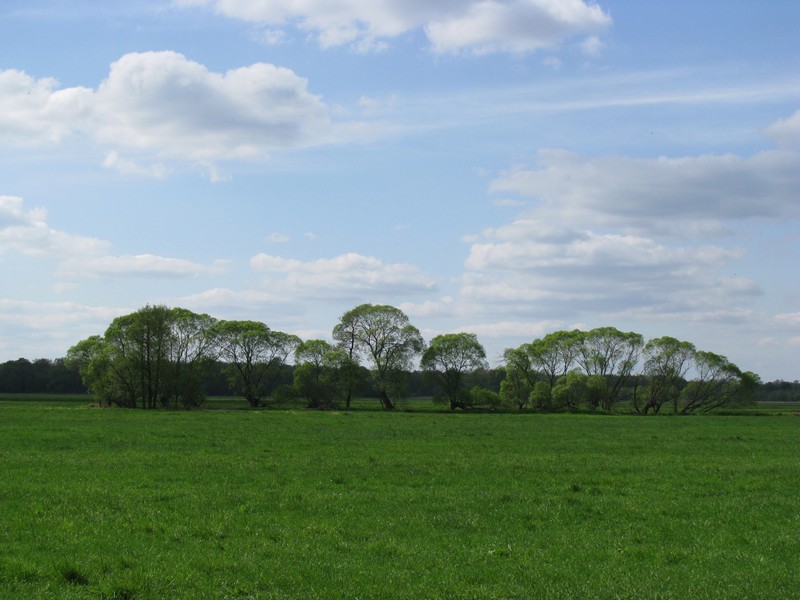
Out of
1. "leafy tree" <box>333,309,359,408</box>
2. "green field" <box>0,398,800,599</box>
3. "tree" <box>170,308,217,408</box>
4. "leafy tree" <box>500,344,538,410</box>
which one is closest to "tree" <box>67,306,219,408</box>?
"tree" <box>170,308,217,408</box>

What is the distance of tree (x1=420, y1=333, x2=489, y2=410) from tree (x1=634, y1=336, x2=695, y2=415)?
84.1ft

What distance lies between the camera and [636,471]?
26.6 m

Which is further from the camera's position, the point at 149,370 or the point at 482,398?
the point at 482,398

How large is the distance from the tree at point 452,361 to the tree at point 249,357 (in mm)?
23264

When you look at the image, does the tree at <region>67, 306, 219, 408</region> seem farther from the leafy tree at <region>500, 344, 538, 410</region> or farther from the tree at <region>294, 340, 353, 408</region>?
the leafy tree at <region>500, 344, 538, 410</region>

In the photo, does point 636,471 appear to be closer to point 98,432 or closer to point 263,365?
point 98,432

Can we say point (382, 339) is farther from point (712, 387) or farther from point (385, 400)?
point (712, 387)

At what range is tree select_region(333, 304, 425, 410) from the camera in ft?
366

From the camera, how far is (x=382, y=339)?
113688 millimetres

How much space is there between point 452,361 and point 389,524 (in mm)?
102874

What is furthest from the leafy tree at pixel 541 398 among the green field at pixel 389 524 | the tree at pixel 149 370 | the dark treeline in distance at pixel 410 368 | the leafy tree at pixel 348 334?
the green field at pixel 389 524

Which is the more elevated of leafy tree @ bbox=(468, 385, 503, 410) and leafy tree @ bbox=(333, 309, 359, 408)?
leafy tree @ bbox=(333, 309, 359, 408)

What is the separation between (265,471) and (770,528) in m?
14.9

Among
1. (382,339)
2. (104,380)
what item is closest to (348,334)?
(382,339)
